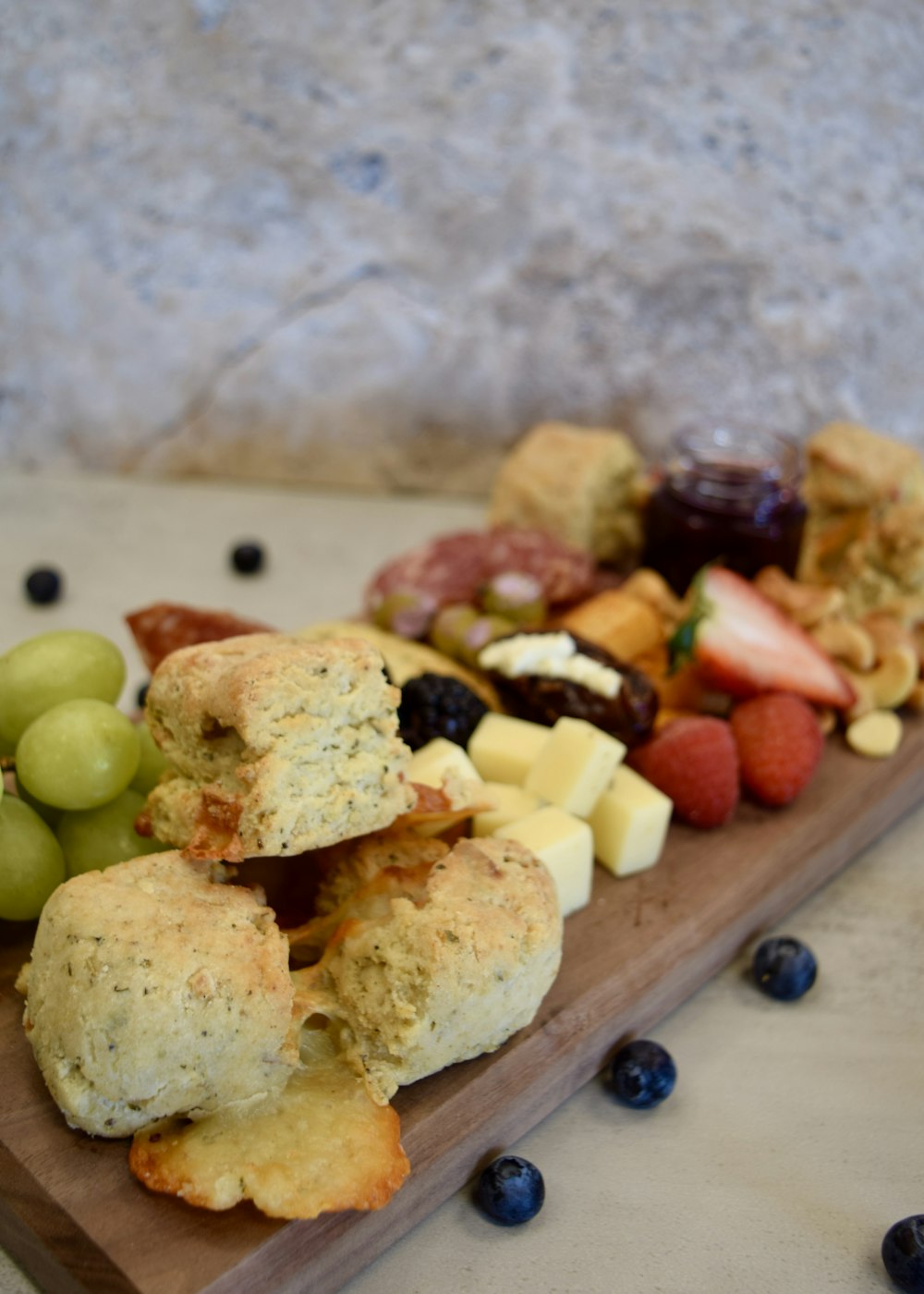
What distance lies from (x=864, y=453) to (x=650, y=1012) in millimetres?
1131

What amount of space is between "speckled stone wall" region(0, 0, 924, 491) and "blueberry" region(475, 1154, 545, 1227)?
1999 millimetres

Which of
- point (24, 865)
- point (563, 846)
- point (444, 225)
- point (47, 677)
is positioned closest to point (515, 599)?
point (563, 846)

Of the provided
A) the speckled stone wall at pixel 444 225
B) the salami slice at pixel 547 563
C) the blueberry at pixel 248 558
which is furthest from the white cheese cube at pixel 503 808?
the speckled stone wall at pixel 444 225

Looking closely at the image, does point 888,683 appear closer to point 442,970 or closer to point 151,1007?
point 442,970

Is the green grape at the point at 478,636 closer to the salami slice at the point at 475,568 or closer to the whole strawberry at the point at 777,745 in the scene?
the salami slice at the point at 475,568

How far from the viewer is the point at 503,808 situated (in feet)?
5.08

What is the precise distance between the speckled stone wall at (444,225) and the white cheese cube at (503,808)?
5.11 ft

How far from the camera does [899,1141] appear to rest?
4.48 ft

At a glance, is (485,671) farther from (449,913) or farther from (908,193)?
(908,193)

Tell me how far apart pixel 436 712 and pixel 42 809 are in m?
0.51

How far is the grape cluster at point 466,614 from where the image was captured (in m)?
1.96

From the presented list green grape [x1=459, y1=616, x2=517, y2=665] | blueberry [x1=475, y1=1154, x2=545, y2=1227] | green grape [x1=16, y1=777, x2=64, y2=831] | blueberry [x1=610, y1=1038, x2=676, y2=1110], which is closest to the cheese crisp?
blueberry [x1=475, y1=1154, x2=545, y2=1227]

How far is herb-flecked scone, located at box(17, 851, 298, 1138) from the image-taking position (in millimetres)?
1090

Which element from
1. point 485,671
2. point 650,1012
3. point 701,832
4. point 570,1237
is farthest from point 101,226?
point 570,1237
